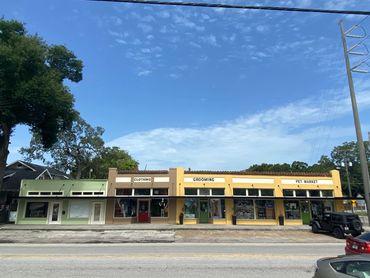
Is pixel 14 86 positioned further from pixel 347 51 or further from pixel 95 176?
pixel 95 176

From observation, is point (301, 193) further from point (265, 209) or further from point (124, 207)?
point (124, 207)

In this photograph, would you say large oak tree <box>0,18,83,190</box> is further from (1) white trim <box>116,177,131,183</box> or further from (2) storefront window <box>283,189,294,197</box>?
(2) storefront window <box>283,189,294,197</box>

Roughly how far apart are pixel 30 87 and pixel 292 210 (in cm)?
2733

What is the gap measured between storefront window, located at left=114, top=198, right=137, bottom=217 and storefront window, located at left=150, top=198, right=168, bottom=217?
1.80 m

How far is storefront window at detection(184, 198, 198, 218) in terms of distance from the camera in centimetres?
3428

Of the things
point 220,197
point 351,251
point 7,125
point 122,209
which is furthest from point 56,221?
point 351,251

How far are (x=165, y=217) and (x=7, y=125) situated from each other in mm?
17348

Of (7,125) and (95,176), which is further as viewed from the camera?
(95,176)

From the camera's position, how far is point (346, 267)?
19.6ft

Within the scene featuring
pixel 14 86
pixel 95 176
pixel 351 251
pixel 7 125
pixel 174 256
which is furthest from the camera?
pixel 95 176

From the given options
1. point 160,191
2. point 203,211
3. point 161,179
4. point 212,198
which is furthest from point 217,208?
point 161,179

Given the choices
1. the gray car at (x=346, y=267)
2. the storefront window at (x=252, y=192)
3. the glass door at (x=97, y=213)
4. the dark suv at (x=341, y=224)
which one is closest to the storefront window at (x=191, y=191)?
the storefront window at (x=252, y=192)

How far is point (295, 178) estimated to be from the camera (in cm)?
3578

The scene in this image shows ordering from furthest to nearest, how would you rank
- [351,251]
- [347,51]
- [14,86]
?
[14,86] < [347,51] < [351,251]
